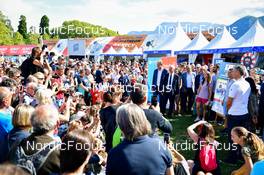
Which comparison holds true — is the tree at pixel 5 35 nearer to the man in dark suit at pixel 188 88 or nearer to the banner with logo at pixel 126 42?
the banner with logo at pixel 126 42

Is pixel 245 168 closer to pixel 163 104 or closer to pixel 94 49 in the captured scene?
pixel 163 104

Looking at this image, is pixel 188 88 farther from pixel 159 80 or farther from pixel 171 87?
pixel 159 80

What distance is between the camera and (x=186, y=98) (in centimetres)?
1073

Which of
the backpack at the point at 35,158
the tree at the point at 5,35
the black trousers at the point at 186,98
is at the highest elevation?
the tree at the point at 5,35

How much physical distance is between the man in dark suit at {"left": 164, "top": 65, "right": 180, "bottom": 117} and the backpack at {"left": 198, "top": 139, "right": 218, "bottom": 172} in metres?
5.94

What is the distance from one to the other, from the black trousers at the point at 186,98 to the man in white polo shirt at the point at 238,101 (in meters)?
4.84

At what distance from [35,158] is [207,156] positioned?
2.38 m

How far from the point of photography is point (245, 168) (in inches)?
140

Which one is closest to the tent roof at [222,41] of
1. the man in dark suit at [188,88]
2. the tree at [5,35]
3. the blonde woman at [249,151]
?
the man in dark suit at [188,88]

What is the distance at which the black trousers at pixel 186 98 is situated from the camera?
418 inches

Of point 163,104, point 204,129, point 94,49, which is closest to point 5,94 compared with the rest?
point 204,129

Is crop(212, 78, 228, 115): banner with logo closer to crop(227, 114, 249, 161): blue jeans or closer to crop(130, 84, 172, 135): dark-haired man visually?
crop(227, 114, 249, 161): blue jeans

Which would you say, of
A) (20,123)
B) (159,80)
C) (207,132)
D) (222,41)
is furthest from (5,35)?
(20,123)

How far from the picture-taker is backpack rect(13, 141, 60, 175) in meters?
2.52
